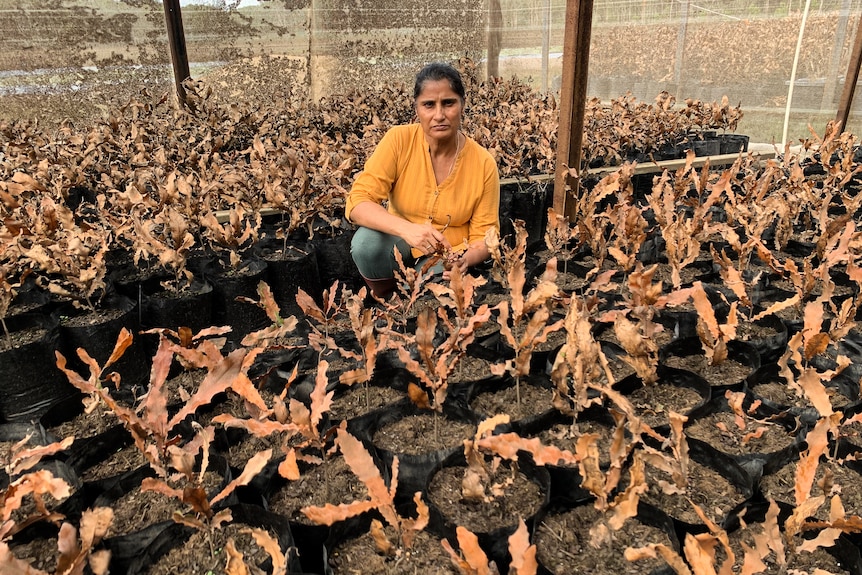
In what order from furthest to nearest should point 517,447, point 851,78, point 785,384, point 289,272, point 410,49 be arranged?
point 410,49 < point 851,78 < point 289,272 < point 785,384 < point 517,447

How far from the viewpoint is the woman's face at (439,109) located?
7.28 feet

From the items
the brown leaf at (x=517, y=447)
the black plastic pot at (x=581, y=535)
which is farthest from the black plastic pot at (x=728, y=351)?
the brown leaf at (x=517, y=447)

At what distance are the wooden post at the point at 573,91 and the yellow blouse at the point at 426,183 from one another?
41cm

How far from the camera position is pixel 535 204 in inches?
156

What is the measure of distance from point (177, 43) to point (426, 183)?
416 centimetres

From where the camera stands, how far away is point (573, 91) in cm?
263

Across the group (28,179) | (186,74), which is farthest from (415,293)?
(186,74)

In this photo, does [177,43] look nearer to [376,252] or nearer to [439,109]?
[376,252]

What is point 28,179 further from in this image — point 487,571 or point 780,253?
point 780,253

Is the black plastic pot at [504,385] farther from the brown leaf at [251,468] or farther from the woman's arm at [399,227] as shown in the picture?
the brown leaf at [251,468]

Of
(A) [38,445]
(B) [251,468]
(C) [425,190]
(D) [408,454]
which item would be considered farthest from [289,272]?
(B) [251,468]

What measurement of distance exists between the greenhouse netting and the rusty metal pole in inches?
33.2

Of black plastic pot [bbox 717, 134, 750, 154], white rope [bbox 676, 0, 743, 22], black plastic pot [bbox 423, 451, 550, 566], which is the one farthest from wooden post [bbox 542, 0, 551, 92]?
black plastic pot [bbox 423, 451, 550, 566]

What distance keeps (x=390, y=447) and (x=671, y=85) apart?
7.81 meters
